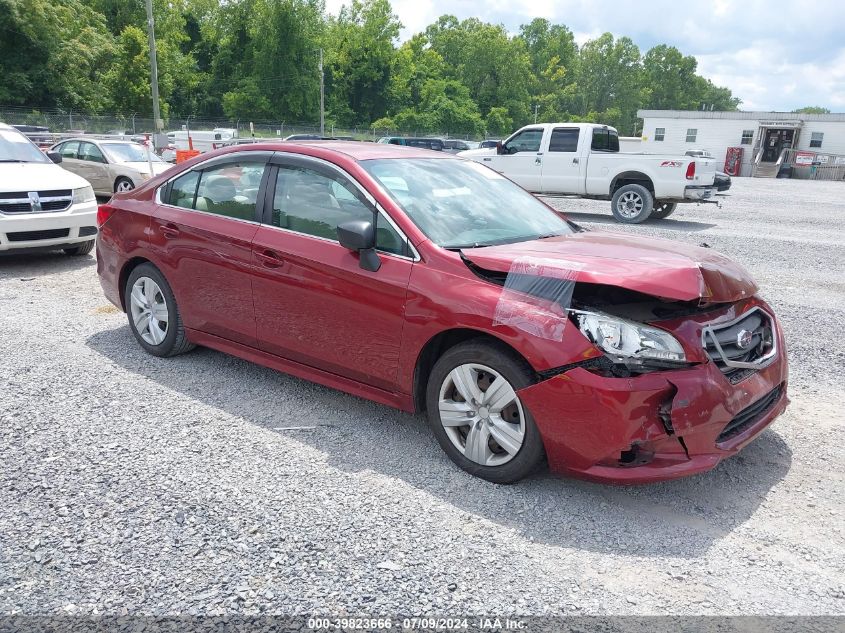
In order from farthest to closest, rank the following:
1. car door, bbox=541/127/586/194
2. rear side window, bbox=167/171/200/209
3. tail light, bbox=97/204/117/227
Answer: car door, bbox=541/127/586/194 → tail light, bbox=97/204/117/227 → rear side window, bbox=167/171/200/209

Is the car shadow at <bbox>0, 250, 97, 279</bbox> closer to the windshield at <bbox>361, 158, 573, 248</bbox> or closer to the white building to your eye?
the windshield at <bbox>361, 158, 573, 248</bbox>

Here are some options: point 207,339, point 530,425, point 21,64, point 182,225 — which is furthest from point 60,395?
point 21,64

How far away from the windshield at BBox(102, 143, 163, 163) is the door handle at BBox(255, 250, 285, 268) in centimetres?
1198

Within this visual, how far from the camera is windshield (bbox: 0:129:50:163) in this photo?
893 centimetres

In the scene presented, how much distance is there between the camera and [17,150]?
9.10 metres

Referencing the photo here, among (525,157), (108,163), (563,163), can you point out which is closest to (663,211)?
(563,163)

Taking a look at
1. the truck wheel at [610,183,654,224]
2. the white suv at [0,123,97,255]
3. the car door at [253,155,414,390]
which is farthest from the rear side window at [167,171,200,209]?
the truck wheel at [610,183,654,224]

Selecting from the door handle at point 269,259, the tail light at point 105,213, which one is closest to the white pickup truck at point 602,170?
the tail light at point 105,213

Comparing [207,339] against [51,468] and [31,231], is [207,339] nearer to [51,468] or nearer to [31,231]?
[51,468]

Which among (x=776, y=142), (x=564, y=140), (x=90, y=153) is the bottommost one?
(x=90, y=153)

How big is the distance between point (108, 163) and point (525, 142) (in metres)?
9.43

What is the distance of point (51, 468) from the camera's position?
3.51m

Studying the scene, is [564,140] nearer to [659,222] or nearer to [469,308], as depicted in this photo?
[659,222]

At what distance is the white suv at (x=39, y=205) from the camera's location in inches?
310
